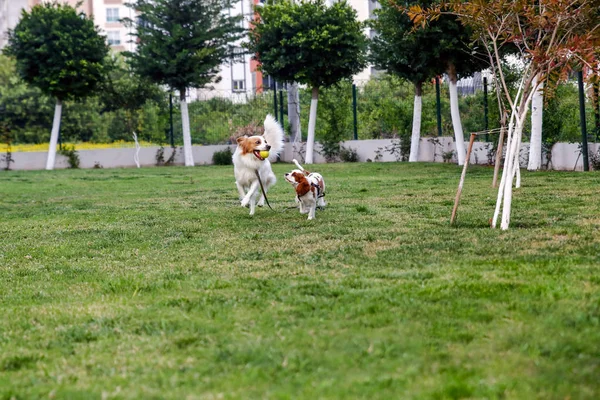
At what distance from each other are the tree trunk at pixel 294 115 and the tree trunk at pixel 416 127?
5977 millimetres

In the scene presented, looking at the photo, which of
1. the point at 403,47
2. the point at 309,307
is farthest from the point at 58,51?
the point at 309,307

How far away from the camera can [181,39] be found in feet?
87.7

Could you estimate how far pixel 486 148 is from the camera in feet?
64.5

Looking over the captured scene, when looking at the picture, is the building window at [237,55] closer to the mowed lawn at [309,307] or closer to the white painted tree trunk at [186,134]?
the white painted tree trunk at [186,134]

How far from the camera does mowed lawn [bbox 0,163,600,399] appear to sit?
3400 mm

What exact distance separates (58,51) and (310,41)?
8.55 meters

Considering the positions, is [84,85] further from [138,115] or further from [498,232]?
[498,232]

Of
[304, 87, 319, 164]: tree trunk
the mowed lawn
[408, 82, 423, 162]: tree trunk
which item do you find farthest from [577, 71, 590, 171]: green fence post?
[304, 87, 319, 164]: tree trunk

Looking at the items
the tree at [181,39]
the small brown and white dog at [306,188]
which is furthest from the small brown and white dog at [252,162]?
the tree at [181,39]

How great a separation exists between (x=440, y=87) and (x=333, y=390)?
21.2 m

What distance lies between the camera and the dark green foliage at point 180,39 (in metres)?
26.5

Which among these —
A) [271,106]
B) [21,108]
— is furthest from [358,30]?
[21,108]

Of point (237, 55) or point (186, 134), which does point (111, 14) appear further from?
point (237, 55)

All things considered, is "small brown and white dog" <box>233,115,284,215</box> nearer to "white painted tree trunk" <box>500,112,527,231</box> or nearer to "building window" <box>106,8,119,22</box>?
"white painted tree trunk" <box>500,112,527,231</box>
